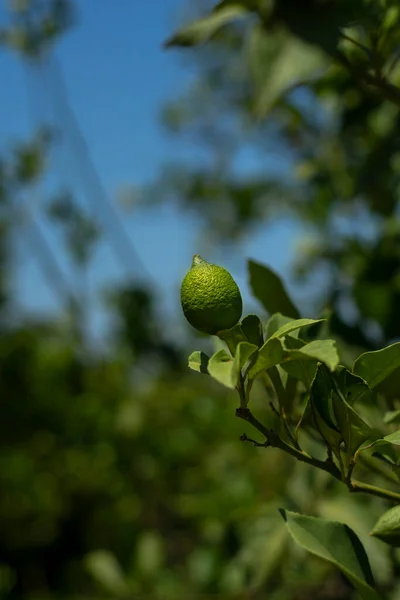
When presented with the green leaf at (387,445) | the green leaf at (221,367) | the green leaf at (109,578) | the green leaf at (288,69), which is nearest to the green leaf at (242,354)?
the green leaf at (221,367)

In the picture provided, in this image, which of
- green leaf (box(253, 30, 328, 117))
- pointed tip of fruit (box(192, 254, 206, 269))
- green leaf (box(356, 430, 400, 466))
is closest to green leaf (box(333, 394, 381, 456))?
green leaf (box(356, 430, 400, 466))

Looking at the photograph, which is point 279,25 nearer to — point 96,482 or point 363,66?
point 363,66

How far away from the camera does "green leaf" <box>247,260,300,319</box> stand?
27.6 inches

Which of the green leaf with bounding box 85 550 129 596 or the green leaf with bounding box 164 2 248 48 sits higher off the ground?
the green leaf with bounding box 164 2 248 48

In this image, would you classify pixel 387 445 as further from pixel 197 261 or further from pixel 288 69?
pixel 288 69

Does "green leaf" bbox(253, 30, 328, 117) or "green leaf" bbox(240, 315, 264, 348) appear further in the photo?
"green leaf" bbox(253, 30, 328, 117)

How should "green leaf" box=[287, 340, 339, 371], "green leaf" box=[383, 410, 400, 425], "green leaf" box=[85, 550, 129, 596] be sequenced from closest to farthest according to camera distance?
"green leaf" box=[287, 340, 339, 371] → "green leaf" box=[383, 410, 400, 425] → "green leaf" box=[85, 550, 129, 596]

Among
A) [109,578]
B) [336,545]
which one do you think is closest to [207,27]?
[336,545]

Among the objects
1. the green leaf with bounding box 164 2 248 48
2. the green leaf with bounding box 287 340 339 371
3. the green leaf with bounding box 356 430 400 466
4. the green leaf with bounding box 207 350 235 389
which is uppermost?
the green leaf with bounding box 164 2 248 48

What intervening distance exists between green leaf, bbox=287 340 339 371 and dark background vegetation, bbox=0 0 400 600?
294mm

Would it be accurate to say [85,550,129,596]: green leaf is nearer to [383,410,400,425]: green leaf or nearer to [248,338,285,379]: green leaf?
[383,410,400,425]: green leaf

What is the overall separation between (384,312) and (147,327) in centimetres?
294

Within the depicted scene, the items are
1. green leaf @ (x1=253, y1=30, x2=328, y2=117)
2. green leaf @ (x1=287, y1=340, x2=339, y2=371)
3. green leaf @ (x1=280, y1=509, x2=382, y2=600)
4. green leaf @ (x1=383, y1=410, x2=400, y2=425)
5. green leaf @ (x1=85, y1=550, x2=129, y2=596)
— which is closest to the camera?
green leaf @ (x1=287, y1=340, x2=339, y2=371)

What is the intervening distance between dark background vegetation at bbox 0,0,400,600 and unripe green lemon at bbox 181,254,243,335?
0.28 meters
